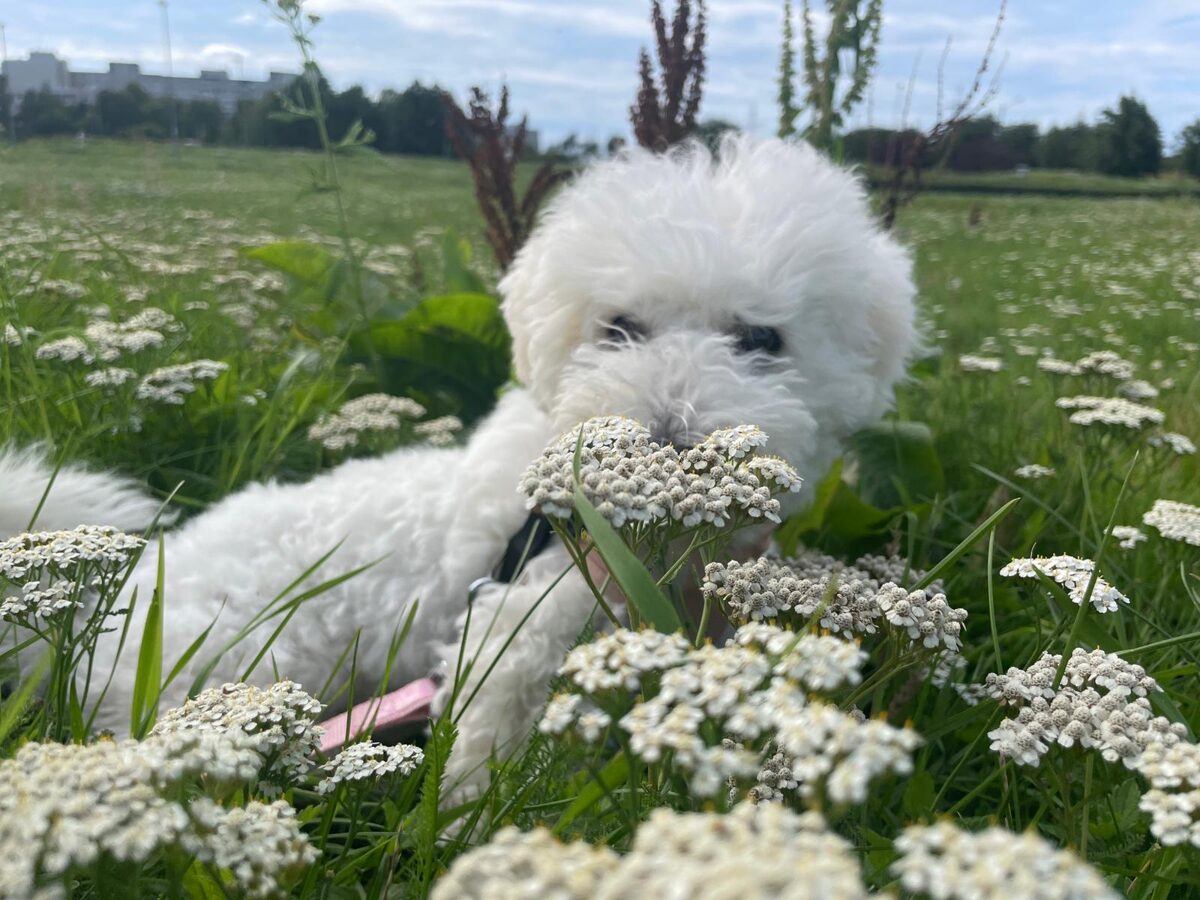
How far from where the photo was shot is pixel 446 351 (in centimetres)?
482

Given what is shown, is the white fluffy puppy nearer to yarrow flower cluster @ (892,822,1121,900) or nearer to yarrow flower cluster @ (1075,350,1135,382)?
yarrow flower cluster @ (1075,350,1135,382)

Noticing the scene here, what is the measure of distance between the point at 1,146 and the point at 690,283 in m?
6.86

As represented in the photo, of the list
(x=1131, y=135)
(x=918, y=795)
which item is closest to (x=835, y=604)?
(x=918, y=795)

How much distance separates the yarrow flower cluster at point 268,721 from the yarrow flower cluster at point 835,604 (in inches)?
22.1

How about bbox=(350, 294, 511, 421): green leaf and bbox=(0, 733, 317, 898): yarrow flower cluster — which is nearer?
bbox=(0, 733, 317, 898): yarrow flower cluster

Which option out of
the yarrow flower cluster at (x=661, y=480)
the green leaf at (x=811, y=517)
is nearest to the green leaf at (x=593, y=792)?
the yarrow flower cluster at (x=661, y=480)

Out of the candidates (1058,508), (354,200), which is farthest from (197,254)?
(354,200)

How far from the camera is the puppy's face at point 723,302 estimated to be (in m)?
2.53

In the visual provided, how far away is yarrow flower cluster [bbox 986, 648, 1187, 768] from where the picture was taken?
38.6 inches

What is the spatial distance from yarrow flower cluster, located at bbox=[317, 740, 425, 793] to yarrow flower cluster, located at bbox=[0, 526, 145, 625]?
47 cm

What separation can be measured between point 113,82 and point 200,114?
9.67 meters

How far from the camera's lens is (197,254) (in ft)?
25.0

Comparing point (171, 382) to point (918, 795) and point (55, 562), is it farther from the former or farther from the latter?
point (918, 795)

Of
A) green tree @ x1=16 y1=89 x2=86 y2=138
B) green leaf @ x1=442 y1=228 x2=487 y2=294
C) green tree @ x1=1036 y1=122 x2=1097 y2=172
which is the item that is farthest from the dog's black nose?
green tree @ x1=1036 y1=122 x2=1097 y2=172
